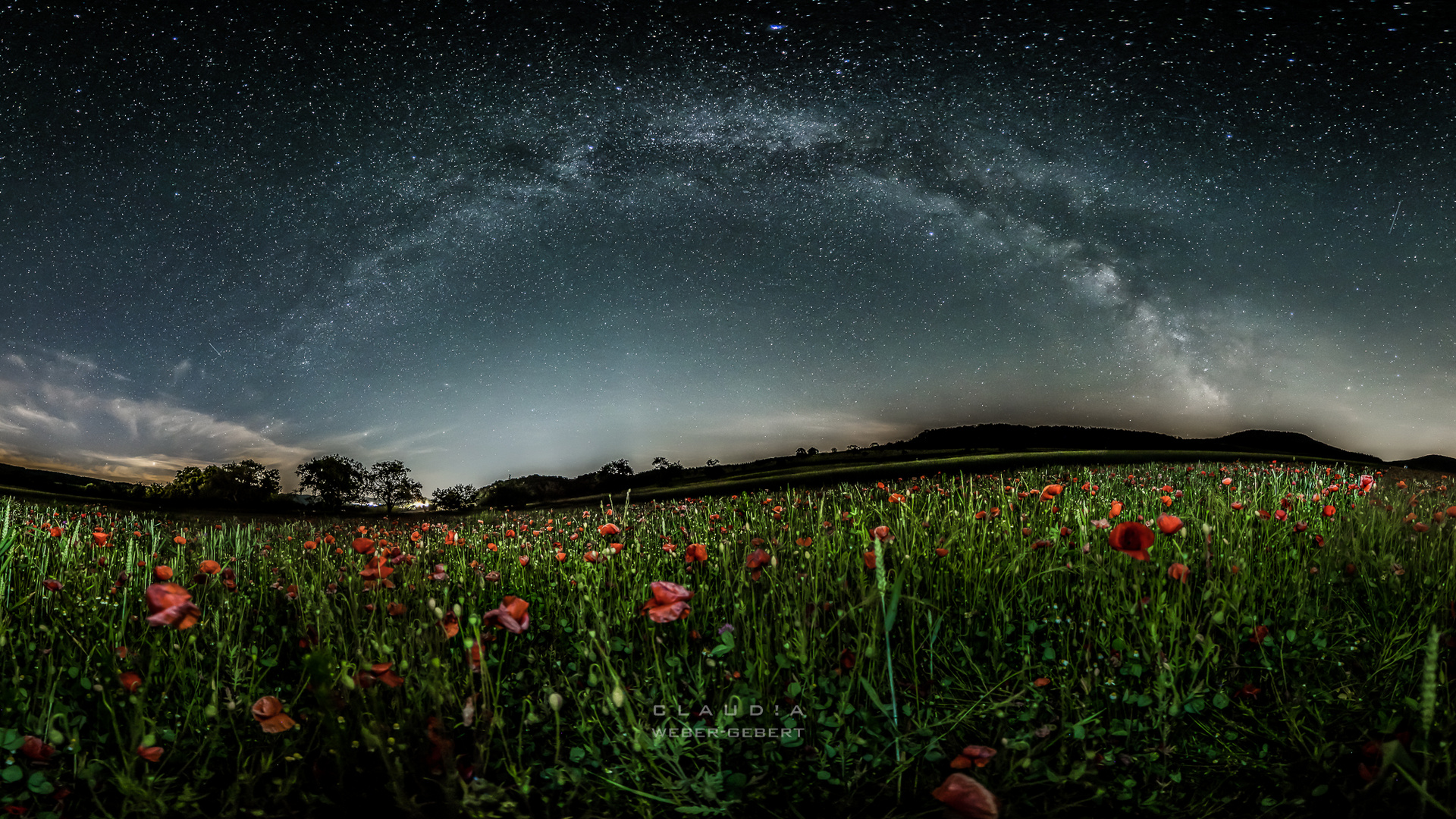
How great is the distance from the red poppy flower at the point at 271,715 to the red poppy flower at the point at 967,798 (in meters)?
2.03

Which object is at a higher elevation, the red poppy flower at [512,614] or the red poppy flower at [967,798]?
the red poppy flower at [512,614]

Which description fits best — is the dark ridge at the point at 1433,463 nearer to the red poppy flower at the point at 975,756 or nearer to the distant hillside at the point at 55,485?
the red poppy flower at the point at 975,756

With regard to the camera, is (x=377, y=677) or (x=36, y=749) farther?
(x=377, y=677)

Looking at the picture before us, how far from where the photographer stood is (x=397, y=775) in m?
2.06

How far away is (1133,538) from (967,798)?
123 centimetres

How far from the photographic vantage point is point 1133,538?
226cm

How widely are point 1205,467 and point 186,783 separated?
1937 cm

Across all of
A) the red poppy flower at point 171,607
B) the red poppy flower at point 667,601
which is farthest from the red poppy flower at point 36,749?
the red poppy flower at point 667,601

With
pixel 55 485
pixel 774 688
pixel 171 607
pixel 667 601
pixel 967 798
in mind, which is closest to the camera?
pixel 967 798

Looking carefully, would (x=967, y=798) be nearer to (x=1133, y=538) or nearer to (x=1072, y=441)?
(x=1133, y=538)

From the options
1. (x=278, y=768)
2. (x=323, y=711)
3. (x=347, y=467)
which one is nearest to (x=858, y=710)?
(x=323, y=711)

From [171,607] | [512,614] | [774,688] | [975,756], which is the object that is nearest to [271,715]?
[171,607]

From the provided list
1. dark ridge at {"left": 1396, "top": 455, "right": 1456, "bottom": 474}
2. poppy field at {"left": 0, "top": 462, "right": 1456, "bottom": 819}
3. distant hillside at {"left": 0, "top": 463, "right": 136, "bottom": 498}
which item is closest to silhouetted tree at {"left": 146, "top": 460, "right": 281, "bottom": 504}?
distant hillside at {"left": 0, "top": 463, "right": 136, "bottom": 498}

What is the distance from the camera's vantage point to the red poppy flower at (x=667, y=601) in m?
2.13
